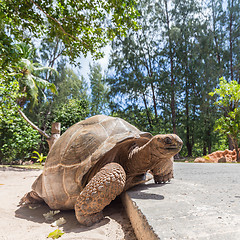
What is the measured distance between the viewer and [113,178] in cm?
142

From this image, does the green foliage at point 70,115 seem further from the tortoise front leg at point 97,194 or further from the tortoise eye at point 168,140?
the tortoise eye at point 168,140

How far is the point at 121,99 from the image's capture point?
48.4 feet

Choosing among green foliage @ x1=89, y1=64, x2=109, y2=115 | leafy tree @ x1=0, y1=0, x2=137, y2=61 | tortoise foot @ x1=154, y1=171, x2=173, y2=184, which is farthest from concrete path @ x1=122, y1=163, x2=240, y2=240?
green foliage @ x1=89, y1=64, x2=109, y2=115

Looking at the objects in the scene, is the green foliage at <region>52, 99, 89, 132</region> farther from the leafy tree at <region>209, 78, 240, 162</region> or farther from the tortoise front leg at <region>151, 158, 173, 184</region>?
the tortoise front leg at <region>151, 158, 173, 184</region>

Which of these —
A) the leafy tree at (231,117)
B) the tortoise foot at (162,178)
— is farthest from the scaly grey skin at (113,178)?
the leafy tree at (231,117)

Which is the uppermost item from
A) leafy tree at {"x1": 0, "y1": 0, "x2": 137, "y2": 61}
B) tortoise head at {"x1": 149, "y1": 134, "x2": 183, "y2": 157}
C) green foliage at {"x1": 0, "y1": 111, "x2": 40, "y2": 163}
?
leafy tree at {"x1": 0, "y1": 0, "x2": 137, "y2": 61}

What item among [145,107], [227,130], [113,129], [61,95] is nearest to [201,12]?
[145,107]

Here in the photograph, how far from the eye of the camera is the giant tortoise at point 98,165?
1.44 m

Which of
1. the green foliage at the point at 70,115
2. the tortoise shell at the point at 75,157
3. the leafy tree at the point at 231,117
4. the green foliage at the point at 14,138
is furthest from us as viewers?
the green foliage at the point at 70,115

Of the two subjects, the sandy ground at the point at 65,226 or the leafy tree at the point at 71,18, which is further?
the leafy tree at the point at 71,18

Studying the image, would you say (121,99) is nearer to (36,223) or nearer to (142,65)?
(142,65)

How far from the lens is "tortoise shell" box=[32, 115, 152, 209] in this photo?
165cm

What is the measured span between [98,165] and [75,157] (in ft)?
0.78

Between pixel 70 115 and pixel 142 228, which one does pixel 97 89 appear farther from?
pixel 142 228
